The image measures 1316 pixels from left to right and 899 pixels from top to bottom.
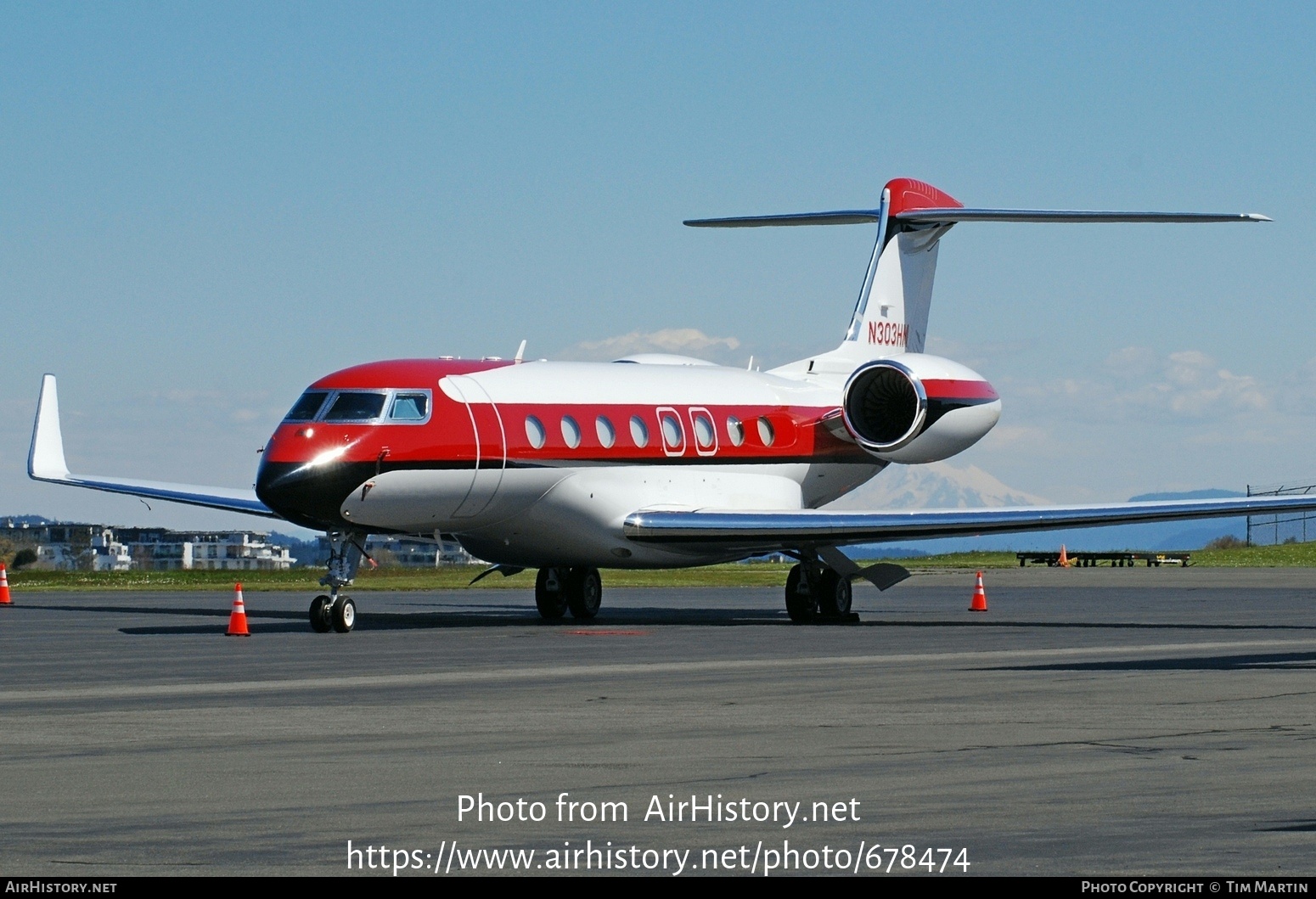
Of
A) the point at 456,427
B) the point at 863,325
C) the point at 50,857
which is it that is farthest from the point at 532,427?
the point at 50,857

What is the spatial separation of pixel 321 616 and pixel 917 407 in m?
10.3

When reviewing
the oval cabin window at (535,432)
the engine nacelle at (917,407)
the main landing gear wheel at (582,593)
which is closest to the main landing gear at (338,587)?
the oval cabin window at (535,432)

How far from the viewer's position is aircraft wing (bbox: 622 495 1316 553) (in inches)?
1049

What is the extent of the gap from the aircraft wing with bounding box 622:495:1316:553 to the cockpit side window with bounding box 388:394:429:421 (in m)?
3.68

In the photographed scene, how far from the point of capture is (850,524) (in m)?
27.4

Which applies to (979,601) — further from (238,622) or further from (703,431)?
(238,622)

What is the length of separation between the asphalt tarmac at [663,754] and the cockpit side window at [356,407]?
9.45 ft

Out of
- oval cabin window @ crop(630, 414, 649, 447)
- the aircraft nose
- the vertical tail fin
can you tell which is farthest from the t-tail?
the aircraft nose

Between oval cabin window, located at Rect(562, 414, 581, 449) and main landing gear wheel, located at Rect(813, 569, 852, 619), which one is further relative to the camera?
main landing gear wheel, located at Rect(813, 569, 852, 619)

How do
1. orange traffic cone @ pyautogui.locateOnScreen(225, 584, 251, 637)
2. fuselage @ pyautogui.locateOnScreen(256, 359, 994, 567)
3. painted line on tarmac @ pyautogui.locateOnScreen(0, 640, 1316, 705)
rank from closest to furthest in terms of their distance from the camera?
1. painted line on tarmac @ pyautogui.locateOnScreen(0, 640, 1316, 705)
2. orange traffic cone @ pyautogui.locateOnScreen(225, 584, 251, 637)
3. fuselage @ pyautogui.locateOnScreen(256, 359, 994, 567)

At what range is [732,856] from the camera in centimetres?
787

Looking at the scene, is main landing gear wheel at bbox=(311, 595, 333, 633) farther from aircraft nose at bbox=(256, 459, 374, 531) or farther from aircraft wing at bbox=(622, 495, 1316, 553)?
aircraft wing at bbox=(622, 495, 1316, 553)

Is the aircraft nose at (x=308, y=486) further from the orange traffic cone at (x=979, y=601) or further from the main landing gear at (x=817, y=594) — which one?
the orange traffic cone at (x=979, y=601)

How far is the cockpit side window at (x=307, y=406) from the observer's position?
2530 cm
